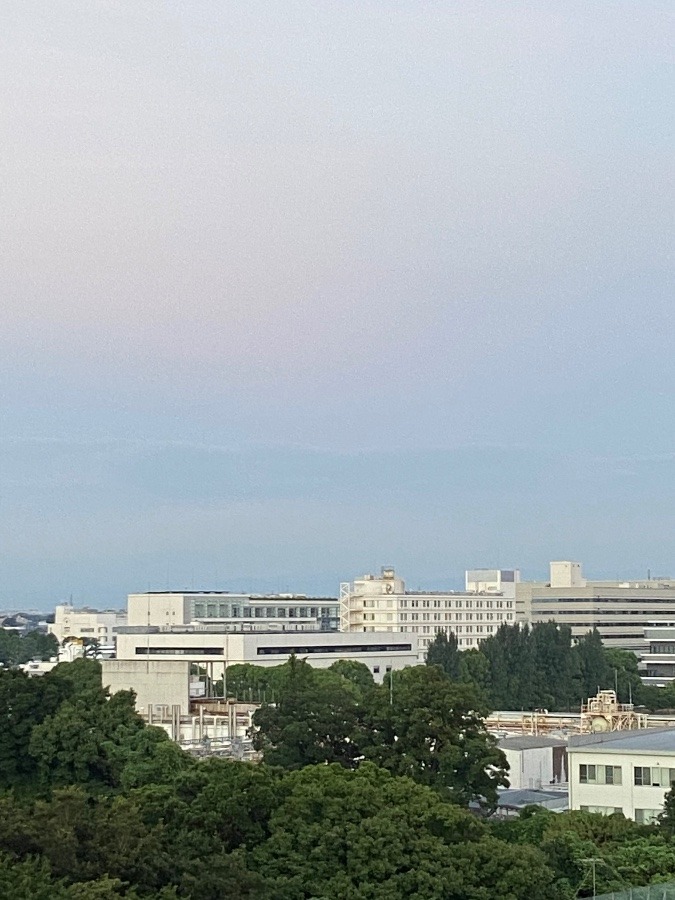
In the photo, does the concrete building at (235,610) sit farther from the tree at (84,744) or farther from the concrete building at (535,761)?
the tree at (84,744)

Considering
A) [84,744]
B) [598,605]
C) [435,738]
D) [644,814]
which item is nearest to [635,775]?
[644,814]

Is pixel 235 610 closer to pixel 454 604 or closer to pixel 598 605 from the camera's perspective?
pixel 454 604

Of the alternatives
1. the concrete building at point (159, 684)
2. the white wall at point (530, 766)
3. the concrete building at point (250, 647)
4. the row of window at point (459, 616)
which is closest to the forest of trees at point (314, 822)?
the white wall at point (530, 766)

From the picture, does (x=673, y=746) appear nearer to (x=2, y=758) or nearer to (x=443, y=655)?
(x=2, y=758)

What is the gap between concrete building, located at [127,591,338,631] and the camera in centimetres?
13088

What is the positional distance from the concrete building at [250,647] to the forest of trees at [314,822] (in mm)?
51964

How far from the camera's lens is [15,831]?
26.3 m

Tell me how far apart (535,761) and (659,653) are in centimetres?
7761

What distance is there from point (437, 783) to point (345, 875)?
11.2 m

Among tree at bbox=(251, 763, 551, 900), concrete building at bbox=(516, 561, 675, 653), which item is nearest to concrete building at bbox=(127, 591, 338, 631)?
concrete building at bbox=(516, 561, 675, 653)

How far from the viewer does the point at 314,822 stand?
3052cm

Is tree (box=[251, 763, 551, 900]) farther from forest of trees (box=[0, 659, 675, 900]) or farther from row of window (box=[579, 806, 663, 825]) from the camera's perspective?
row of window (box=[579, 806, 663, 825])

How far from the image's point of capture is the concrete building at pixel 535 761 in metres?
59.3

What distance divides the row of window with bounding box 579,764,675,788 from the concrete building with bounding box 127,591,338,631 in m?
76.7
